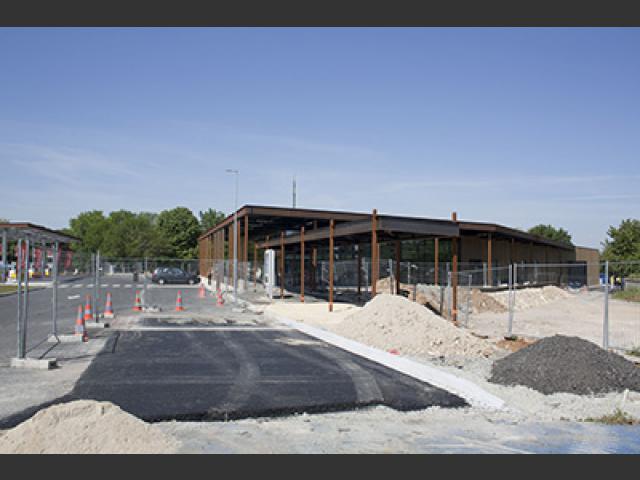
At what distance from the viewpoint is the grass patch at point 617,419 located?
7.80 metres

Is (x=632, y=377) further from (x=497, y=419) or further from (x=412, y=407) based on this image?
(x=412, y=407)

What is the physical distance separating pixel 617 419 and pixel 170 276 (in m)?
42.3

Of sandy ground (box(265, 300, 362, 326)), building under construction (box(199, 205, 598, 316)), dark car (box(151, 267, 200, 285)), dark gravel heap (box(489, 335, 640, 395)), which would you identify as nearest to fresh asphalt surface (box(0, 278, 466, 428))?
dark gravel heap (box(489, 335, 640, 395))

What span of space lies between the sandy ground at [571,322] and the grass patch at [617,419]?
7531mm

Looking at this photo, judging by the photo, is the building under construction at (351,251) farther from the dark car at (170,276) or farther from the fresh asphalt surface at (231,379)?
the fresh asphalt surface at (231,379)

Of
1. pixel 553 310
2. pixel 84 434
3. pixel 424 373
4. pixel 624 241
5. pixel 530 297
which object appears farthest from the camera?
pixel 624 241

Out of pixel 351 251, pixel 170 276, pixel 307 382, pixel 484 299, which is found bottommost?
pixel 307 382

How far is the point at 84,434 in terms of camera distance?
5969mm

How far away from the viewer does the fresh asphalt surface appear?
8148 mm

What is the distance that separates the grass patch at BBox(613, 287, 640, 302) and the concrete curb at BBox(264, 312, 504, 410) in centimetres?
2742

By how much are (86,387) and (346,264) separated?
35.0 m

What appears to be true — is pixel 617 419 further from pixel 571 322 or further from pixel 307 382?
pixel 571 322

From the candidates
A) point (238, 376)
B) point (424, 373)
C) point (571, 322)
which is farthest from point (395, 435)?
point (571, 322)

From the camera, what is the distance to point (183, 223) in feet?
300
